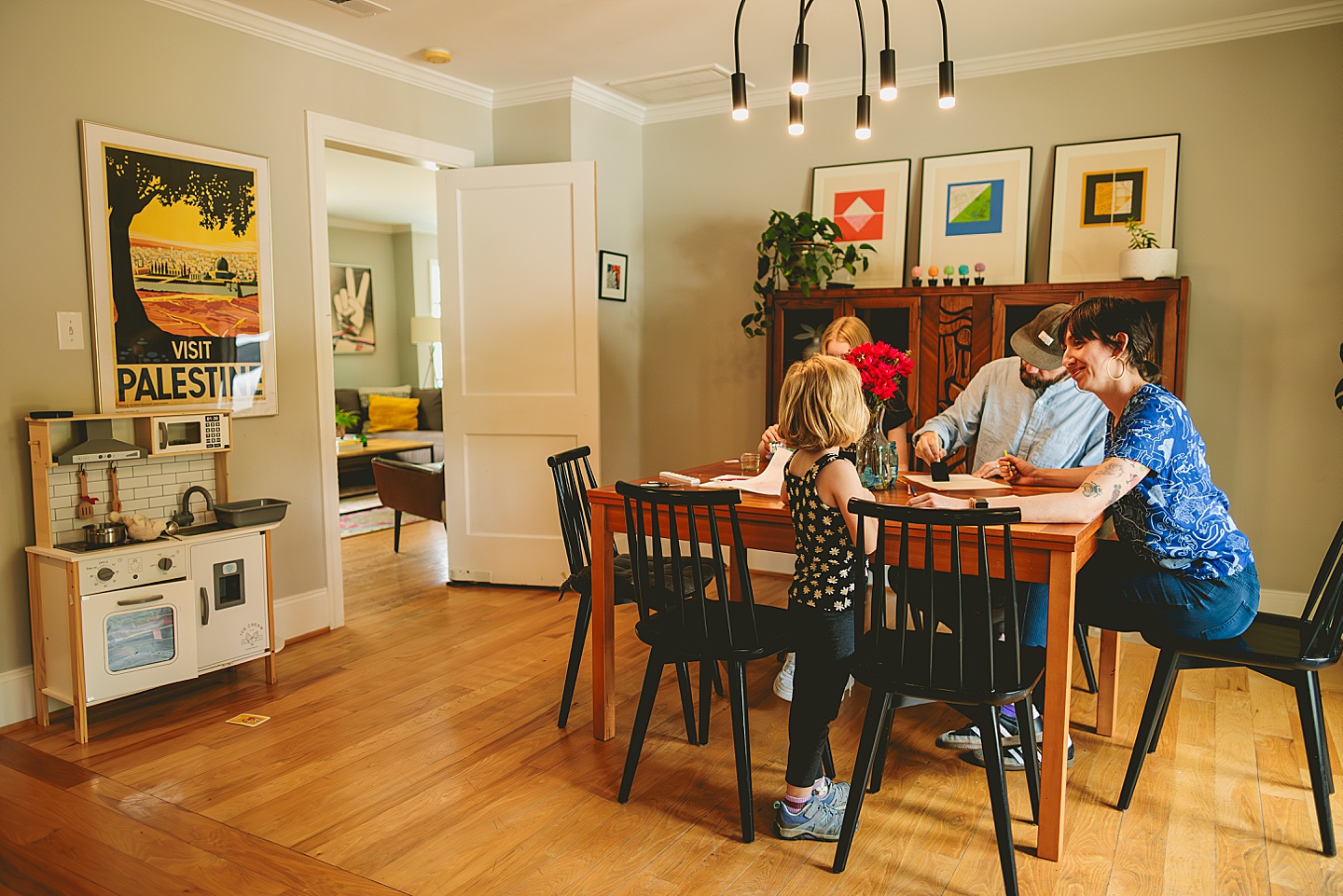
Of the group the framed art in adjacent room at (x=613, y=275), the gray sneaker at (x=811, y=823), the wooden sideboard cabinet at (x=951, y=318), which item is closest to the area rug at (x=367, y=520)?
the framed art in adjacent room at (x=613, y=275)

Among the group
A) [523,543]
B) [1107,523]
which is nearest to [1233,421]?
[1107,523]

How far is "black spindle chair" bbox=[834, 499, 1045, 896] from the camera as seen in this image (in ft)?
6.35

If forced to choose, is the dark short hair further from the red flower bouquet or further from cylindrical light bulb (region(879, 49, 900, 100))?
cylindrical light bulb (region(879, 49, 900, 100))

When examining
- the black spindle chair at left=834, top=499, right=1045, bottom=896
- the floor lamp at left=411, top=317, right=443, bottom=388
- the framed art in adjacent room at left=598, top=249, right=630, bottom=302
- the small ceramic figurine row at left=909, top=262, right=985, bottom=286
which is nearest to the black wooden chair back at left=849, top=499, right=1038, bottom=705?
the black spindle chair at left=834, top=499, right=1045, bottom=896

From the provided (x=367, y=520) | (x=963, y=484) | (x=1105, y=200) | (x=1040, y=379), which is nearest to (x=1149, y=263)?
(x=1105, y=200)

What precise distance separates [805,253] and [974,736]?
2.49m

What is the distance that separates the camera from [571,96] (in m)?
4.65

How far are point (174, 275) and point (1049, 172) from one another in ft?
12.5

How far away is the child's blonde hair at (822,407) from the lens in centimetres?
207

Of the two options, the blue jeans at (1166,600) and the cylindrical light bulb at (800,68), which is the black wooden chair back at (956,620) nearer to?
the blue jeans at (1166,600)

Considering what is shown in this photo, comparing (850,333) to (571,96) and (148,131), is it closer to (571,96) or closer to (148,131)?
(571,96)

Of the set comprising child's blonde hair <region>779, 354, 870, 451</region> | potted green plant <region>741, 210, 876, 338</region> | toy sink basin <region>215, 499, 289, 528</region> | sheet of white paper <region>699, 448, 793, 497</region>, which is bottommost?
toy sink basin <region>215, 499, 289, 528</region>

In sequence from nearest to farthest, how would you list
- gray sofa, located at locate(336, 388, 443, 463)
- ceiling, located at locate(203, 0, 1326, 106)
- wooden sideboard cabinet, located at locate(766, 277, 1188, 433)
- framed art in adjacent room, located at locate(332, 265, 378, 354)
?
ceiling, located at locate(203, 0, 1326, 106) → wooden sideboard cabinet, located at locate(766, 277, 1188, 433) → gray sofa, located at locate(336, 388, 443, 463) → framed art in adjacent room, located at locate(332, 265, 378, 354)

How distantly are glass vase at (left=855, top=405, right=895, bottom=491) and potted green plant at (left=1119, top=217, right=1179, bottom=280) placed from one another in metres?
1.88
